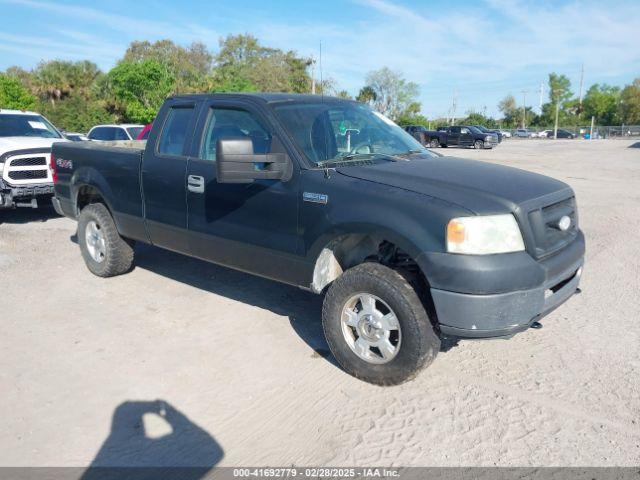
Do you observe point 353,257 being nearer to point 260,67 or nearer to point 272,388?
point 272,388

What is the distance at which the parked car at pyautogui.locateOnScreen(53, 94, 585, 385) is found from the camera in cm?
329

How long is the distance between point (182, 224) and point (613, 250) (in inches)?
219

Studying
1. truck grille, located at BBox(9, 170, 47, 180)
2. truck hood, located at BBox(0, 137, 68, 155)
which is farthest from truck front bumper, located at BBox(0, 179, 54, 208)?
truck hood, located at BBox(0, 137, 68, 155)

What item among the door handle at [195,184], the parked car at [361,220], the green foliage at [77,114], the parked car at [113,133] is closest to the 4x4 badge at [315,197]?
the parked car at [361,220]

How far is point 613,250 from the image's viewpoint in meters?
7.00

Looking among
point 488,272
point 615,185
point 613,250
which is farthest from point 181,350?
point 615,185

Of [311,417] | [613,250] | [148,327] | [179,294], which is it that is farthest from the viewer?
[613,250]

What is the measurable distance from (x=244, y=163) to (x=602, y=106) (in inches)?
3655

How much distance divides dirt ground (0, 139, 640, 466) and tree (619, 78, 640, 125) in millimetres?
84473

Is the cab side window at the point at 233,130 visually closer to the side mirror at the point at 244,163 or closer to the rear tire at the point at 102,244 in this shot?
the side mirror at the point at 244,163

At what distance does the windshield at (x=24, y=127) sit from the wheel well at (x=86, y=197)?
4.70 meters

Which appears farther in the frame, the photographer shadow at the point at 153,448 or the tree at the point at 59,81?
the tree at the point at 59,81

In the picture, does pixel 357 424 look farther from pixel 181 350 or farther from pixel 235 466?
pixel 181 350

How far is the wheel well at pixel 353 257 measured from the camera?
12.7ft
